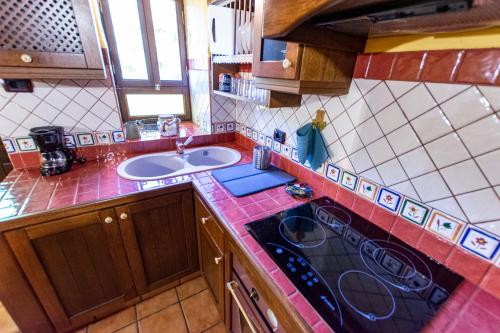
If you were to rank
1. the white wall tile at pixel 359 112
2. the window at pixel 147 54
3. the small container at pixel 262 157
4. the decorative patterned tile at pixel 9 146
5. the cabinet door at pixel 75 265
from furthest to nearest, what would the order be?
the window at pixel 147 54
the small container at pixel 262 157
the decorative patterned tile at pixel 9 146
the cabinet door at pixel 75 265
the white wall tile at pixel 359 112

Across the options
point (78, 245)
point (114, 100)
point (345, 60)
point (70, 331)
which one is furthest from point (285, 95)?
point (70, 331)

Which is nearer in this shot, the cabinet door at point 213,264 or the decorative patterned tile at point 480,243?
the decorative patterned tile at point 480,243

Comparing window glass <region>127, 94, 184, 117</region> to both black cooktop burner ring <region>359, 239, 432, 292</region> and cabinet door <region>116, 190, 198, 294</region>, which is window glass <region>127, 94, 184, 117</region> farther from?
black cooktop burner ring <region>359, 239, 432, 292</region>

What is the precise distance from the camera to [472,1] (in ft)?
1.19

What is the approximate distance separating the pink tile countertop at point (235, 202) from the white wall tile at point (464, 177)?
28 centimetres

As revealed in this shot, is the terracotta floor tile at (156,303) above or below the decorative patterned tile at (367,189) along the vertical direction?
below

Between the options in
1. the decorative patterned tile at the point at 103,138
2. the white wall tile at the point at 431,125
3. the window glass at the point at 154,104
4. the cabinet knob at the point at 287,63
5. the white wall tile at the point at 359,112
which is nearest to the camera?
the white wall tile at the point at 431,125

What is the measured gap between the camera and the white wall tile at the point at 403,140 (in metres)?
0.74

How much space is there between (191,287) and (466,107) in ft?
5.79

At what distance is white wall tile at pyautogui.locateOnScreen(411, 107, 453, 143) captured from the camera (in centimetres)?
66

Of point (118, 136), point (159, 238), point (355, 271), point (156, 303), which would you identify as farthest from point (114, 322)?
point (355, 271)

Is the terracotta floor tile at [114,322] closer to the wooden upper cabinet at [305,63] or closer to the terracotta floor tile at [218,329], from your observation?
the terracotta floor tile at [218,329]

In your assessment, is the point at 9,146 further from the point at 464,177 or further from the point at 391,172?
the point at 464,177

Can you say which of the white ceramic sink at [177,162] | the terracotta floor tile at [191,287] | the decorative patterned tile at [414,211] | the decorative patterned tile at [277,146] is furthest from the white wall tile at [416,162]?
the terracotta floor tile at [191,287]
